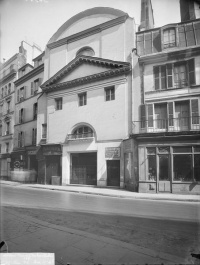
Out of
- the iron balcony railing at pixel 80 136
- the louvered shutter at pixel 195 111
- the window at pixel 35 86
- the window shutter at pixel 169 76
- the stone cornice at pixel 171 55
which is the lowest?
the iron balcony railing at pixel 80 136

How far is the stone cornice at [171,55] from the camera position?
11.2 metres

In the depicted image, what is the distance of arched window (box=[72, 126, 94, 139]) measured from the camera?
15.4m

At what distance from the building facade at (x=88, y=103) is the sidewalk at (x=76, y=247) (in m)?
9.35

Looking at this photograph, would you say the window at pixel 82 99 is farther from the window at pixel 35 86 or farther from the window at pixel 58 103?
the window at pixel 35 86

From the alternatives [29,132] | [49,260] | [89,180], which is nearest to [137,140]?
[89,180]

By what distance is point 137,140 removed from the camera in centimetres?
1239

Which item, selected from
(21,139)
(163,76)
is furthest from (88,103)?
(21,139)

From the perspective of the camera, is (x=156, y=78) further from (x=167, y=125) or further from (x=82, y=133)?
(x=82, y=133)

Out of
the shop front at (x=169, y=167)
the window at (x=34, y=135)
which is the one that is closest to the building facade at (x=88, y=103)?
the shop front at (x=169, y=167)

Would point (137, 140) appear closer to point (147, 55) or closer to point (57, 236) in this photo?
point (147, 55)

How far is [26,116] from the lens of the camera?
20719mm

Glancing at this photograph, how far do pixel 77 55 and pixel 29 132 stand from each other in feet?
32.1

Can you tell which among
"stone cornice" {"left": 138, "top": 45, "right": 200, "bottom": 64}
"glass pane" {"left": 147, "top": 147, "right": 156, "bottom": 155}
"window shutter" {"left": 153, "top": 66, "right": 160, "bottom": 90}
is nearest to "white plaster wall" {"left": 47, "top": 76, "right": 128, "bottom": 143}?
"glass pane" {"left": 147, "top": 147, "right": 156, "bottom": 155}

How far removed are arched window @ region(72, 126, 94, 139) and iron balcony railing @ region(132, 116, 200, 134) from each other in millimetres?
4049
